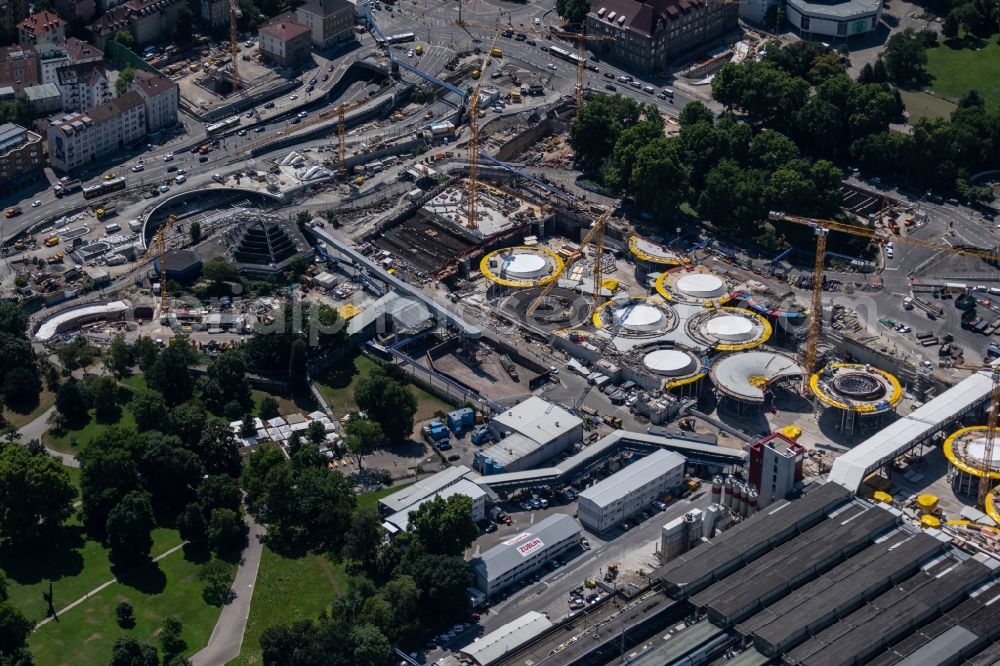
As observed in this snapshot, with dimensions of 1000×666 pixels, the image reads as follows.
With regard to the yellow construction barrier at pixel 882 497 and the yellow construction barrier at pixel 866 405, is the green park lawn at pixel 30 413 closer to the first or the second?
the yellow construction barrier at pixel 866 405

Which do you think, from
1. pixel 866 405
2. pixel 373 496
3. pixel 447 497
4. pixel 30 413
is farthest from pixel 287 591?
pixel 866 405

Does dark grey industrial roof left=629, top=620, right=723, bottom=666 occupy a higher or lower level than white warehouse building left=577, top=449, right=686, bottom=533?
lower

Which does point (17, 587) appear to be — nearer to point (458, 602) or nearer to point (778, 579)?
point (458, 602)

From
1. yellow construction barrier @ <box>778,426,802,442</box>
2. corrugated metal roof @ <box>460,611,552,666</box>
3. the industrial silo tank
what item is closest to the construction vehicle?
the industrial silo tank

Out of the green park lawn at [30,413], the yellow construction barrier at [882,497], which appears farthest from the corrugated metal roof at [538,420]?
the green park lawn at [30,413]

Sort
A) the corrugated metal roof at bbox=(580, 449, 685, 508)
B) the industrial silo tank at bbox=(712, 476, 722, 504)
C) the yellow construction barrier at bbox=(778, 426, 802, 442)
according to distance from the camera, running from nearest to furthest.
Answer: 1. the corrugated metal roof at bbox=(580, 449, 685, 508)
2. the industrial silo tank at bbox=(712, 476, 722, 504)
3. the yellow construction barrier at bbox=(778, 426, 802, 442)

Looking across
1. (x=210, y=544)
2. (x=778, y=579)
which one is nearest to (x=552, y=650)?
(x=778, y=579)

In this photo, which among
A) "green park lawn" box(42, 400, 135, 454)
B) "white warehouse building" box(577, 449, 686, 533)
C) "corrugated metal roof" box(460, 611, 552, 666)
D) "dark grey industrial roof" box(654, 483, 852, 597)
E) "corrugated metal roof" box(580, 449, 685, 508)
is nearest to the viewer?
"corrugated metal roof" box(460, 611, 552, 666)

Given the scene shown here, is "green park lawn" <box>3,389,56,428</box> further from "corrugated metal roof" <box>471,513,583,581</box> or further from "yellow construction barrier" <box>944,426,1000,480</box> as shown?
"yellow construction barrier" <box>944,426,1000,480</box>
